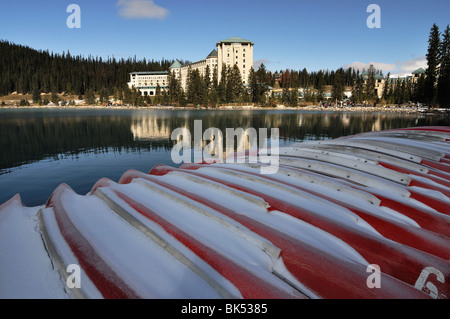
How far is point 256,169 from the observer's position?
5.93 meters

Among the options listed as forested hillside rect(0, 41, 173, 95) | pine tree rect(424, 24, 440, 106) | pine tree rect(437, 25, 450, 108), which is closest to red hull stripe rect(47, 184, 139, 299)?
pine tree rect(437, 25, 450, 108)

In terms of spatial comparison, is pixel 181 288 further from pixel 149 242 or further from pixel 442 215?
pixel 442 215

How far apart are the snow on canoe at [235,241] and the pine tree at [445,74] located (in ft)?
284

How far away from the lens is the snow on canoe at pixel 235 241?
7.45ft

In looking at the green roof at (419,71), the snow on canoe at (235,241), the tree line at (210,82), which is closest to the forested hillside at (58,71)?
the tree line at (210,82)

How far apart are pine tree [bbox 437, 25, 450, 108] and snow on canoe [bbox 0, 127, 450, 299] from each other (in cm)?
8665

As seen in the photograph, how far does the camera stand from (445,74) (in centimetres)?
7150

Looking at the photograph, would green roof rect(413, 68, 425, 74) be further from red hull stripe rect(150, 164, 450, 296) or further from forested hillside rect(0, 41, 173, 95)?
red hull stripe rect(150, 164, 450, 296)

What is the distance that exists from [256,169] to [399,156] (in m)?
3.63

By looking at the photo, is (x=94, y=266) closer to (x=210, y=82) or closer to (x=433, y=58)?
(x=433, y=58)

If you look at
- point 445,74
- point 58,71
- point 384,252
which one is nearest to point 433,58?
point 445,74

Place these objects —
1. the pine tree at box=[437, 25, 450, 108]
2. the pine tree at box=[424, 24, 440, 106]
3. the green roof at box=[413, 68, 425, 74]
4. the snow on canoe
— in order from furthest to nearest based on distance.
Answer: the green roof at box=[413, 68, 425, 74], the pine tree at box=[424, 24, 440, 106], the pine tree at box=[437, 25, 450, 108], the snow on canoe

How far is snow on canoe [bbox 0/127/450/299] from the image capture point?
2271 mm

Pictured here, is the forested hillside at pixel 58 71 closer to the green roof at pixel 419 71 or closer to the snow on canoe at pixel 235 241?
the green roof at pixel 419 71
